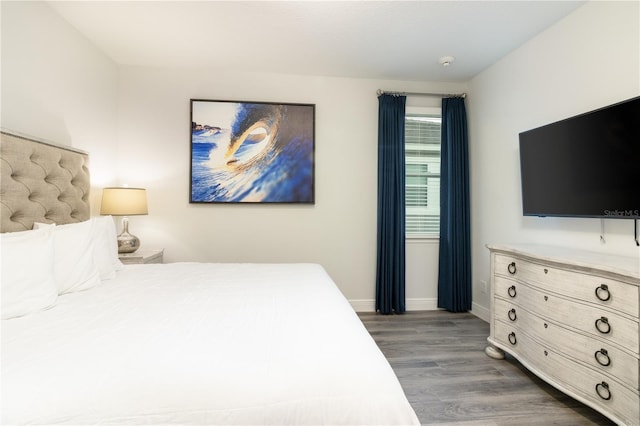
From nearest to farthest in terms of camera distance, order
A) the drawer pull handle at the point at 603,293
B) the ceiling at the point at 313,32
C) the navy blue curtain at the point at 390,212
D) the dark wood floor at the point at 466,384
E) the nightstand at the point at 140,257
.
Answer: the drawer pull handle at the point at 603,293, the dark wood floor at the point at 466,384, the ceiling at the point at 313,32, the nightstand at the point at 140,257, the navy blue curtain at the point at 390,212

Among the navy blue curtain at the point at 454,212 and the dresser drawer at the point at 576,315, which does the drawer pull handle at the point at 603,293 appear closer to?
the dresser drawer at the point at 576,315

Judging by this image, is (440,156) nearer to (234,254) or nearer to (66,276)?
(234,254)

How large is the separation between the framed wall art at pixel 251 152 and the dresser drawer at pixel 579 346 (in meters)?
2.17

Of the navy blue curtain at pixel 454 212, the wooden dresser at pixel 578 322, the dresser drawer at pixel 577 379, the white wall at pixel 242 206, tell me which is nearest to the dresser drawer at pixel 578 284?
the wooden dresser at pixel 578 322

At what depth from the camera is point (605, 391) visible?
1.55 meters

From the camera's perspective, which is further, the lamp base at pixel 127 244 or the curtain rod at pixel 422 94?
the curtain rod at pixel 422 94

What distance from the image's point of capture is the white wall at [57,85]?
197 centimetres

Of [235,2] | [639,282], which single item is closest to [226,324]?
[639,282]

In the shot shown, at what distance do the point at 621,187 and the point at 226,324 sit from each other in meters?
2.28

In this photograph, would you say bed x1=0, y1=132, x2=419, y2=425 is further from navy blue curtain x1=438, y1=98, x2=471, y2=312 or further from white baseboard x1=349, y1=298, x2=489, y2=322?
navy blue curtain x1=438, y1=98, x2=471, y2=312

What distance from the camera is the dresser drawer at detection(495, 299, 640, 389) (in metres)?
1.46

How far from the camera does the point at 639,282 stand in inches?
55.4

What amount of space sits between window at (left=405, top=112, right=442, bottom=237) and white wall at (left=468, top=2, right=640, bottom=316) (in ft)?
1.30

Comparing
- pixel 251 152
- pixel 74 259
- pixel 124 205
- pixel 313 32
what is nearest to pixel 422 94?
pixel 313 32
